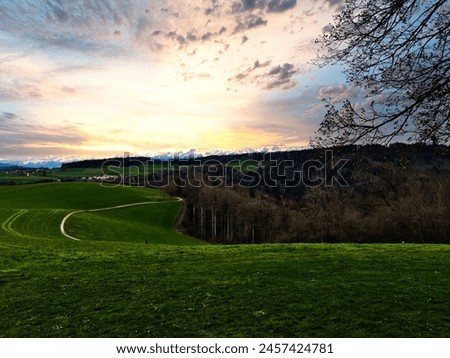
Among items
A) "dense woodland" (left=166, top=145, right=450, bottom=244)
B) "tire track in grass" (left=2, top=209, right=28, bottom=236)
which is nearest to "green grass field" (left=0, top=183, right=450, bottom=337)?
"dense woodland" (left=166, top=145, right=450, bottom=244)

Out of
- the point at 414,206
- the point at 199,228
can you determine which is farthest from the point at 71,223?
the point at 414,206

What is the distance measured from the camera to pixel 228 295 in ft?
37.9

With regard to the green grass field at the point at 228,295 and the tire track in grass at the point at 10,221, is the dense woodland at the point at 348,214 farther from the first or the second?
the tire track in grass at the point at 10,221

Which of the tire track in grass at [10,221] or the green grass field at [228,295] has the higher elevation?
the green grass field at [228,295]

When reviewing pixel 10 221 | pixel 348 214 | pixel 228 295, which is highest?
pixel 228 295

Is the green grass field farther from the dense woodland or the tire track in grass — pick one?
the tire track in grass

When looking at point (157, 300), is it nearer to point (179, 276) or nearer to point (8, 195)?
point (179, 276)

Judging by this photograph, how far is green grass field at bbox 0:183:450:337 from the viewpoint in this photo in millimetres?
8922

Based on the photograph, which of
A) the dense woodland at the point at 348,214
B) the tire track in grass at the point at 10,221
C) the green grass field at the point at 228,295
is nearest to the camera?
the green grass field at the point at 228,295

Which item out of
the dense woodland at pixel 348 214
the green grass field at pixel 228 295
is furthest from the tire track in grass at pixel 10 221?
the green grass field at pixel 228 295

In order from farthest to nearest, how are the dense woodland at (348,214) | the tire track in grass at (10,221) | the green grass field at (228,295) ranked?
the dense woodland at (348,214) < the tire track in grass at (10,221) < the green grass field at (228,295)

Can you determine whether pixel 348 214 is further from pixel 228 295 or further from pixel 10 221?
pixel 228 295

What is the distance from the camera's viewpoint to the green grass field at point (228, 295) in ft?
29.3

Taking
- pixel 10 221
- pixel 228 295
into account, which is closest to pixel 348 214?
pixel 10 221
